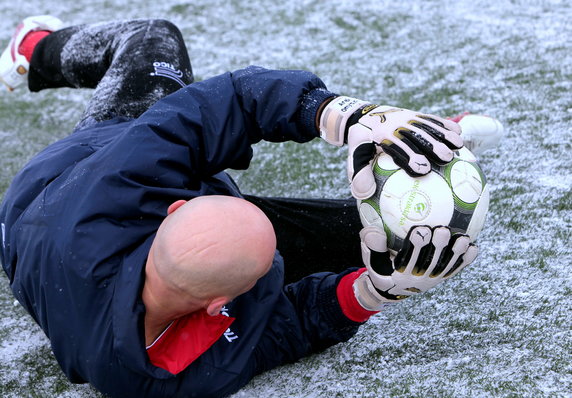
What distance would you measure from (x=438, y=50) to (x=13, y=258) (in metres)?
2.28

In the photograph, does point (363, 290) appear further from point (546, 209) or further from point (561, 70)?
point (561, 70)

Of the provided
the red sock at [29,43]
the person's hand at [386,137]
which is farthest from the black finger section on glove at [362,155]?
the red sock at [29,43]

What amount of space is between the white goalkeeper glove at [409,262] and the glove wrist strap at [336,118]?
259 millimetres

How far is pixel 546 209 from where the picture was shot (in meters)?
2.19

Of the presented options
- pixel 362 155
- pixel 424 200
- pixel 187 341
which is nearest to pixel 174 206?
pixel 187 341

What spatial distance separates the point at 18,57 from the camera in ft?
8.70

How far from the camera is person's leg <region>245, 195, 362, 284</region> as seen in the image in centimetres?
208

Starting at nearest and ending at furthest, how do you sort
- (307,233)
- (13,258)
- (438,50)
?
(13,258), (307,233), (438,50)

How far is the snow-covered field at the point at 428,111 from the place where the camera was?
1.69m

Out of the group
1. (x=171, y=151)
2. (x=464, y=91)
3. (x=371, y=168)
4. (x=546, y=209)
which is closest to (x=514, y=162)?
(x=546, y=209)

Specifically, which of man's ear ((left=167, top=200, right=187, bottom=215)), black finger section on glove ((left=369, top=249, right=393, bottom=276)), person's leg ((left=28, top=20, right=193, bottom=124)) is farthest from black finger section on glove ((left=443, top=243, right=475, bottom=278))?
person's leg ((left=28, top=20, right=193, bottom=124))

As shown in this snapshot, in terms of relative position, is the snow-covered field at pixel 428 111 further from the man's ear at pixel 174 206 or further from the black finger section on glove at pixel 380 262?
the man's ear at pixel 174 206

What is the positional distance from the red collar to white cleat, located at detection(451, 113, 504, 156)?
45.5 inches

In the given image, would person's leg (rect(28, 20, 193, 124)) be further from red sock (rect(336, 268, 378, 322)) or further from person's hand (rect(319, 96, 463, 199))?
red sock (rect(336, 268, 378, 322))
